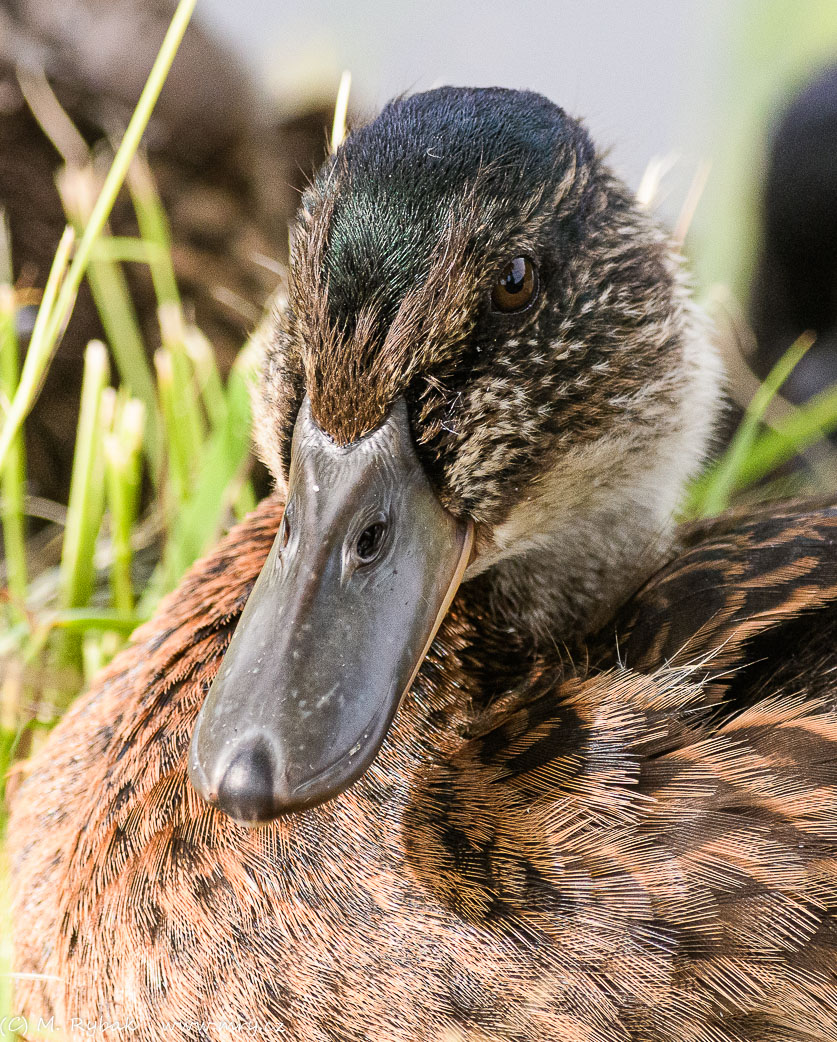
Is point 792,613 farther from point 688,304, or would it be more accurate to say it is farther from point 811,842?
point 688,304

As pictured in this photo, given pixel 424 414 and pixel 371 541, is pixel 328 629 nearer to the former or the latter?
pixel 371 541

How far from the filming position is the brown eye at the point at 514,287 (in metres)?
0.99

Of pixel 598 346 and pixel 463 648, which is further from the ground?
pixel 598 346

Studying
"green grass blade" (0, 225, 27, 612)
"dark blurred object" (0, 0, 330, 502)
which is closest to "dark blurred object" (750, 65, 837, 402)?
"dark blurred object" (0, 0, 330, 502)

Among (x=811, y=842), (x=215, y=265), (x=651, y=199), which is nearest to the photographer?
(x=811, y=842)

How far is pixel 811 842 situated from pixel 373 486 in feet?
1.53

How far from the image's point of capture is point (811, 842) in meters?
0.92

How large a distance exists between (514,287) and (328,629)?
355 mm

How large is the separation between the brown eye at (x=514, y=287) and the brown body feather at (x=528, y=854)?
32 centimetres

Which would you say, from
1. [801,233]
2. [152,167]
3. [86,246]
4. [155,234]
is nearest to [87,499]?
[86,246]

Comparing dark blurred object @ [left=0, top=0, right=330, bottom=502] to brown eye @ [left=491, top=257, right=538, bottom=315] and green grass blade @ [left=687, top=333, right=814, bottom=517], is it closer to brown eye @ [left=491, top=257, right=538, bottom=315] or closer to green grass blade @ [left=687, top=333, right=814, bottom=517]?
green grass blade @ [left=687, top=333, right=814, bottom=517]

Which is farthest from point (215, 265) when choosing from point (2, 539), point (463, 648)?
point (463, 648)

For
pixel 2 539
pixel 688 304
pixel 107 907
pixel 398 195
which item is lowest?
pixel 2 539

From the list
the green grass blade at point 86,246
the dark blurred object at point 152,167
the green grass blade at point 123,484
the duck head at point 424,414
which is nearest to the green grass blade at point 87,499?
the green grass blade at point 123,484
